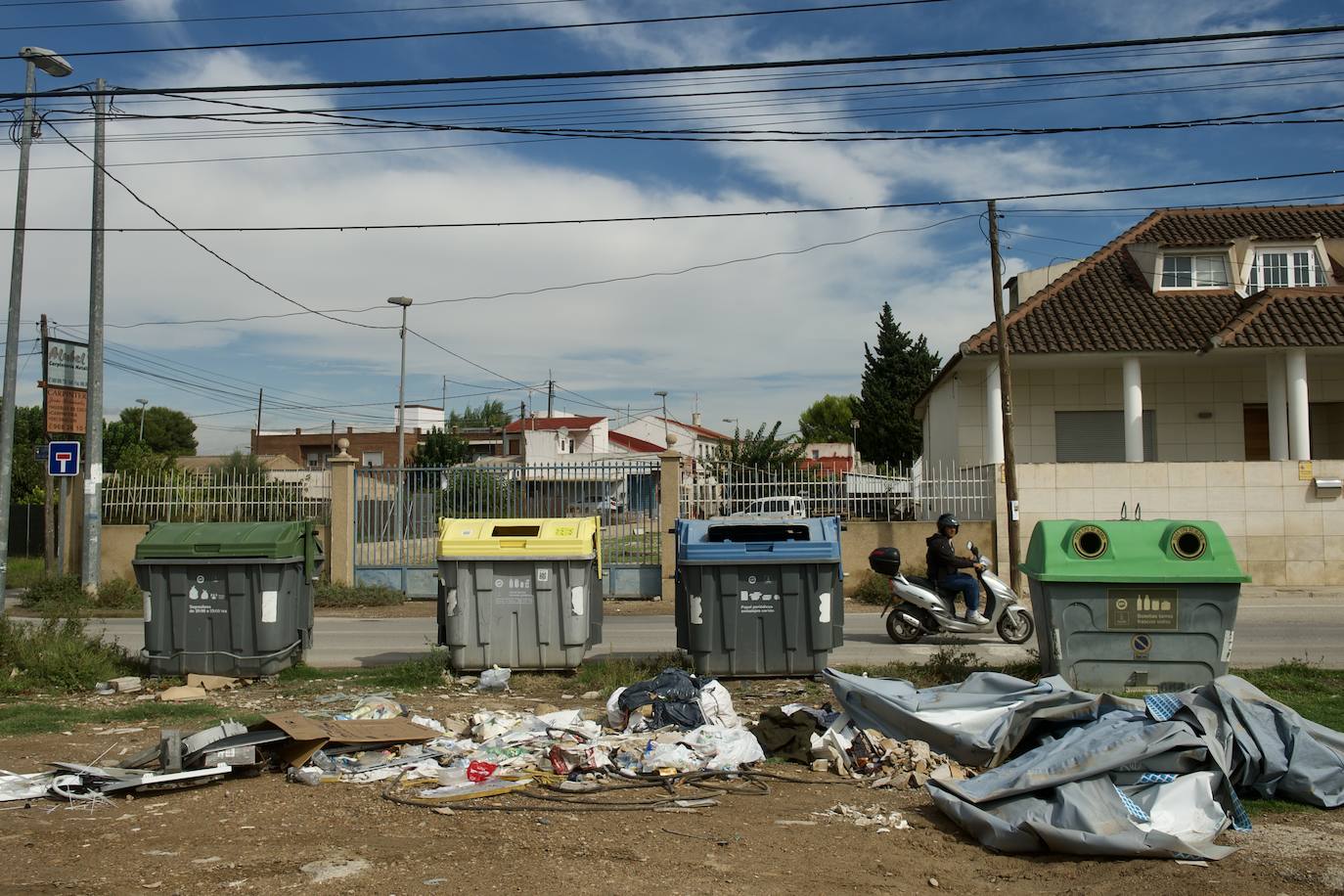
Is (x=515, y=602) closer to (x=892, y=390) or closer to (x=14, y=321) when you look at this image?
(x=14, y=321)

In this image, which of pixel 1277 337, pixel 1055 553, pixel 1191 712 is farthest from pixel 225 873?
pixel 1277 337

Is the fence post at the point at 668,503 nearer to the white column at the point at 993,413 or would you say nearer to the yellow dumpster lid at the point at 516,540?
the white column at the point at 993,413

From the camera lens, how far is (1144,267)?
2439 centimetres

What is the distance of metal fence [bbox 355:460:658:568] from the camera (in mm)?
19391

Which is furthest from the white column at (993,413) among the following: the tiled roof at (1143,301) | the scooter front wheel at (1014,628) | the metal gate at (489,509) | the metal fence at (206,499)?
the metal fence at (206,499)

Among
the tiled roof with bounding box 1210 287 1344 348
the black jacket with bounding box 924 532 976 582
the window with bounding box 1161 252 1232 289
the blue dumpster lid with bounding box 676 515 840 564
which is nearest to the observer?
the blue dumpster lid with bounding box 676 515 840 564

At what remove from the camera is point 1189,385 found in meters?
23.6

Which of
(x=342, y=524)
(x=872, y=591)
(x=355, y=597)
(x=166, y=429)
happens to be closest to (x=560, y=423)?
(x=166, y=429)

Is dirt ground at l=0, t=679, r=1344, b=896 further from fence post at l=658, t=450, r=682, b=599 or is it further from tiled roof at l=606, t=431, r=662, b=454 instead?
tiled roof at l=606, t=431, r=662, b=454

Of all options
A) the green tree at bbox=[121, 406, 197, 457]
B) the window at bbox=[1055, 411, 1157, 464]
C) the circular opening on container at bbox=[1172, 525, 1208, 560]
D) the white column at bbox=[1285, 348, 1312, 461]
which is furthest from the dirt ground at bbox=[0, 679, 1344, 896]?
the green tree at bbox=[121, 406, 197, 457]

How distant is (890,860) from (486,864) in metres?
1.77

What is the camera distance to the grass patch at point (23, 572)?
20828 mm

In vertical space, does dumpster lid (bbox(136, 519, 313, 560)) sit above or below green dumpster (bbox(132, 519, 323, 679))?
above

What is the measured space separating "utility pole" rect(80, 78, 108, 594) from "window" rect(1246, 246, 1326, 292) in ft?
73.7
